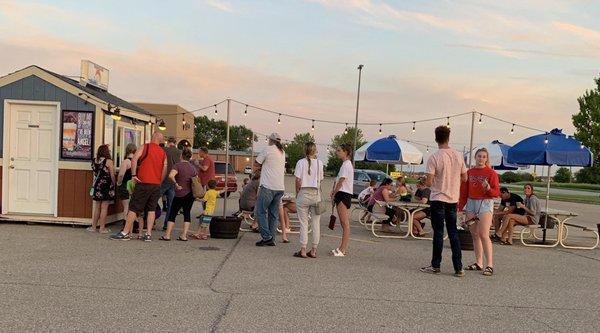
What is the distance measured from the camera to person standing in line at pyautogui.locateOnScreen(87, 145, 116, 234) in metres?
9.30

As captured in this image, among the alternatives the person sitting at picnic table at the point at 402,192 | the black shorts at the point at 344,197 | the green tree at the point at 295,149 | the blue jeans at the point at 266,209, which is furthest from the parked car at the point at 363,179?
the green tree at the point at 295,149

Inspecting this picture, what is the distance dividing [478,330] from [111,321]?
3281mm

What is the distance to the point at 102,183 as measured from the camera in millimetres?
9383

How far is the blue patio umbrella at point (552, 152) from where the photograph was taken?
34.6ft

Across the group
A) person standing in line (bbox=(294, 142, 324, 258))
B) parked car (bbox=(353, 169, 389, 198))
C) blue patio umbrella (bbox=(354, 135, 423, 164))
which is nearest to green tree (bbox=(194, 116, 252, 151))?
parked car (bbox=(353, 169, 389, 198))

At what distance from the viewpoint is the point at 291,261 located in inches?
293

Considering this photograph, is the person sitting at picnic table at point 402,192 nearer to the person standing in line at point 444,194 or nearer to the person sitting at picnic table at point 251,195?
the person sitting at picnic table at point 251,195

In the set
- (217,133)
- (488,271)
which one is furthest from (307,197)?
(217,133)

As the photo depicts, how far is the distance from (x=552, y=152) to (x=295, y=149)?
7720 centimetres

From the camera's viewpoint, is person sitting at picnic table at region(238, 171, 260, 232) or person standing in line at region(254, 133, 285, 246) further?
Answer: person sitting at picnic table at region(238, 171, 260, 232)

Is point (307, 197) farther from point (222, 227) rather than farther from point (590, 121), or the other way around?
point (590, 121)

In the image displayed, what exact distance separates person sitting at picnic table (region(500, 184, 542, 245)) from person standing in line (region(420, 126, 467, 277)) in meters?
3.87

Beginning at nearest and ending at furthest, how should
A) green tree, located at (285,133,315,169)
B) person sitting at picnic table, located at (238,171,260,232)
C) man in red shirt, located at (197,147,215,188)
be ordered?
person sitting at picnic table, located at (238,171,260,232) < man in red shirt, located at (197,147,215,188) < green tree, located at (285,133,315,169)

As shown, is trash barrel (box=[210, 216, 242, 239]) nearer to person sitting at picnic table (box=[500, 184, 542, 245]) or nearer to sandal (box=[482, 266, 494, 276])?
sandal (box=[482, 266, 494, 276])
